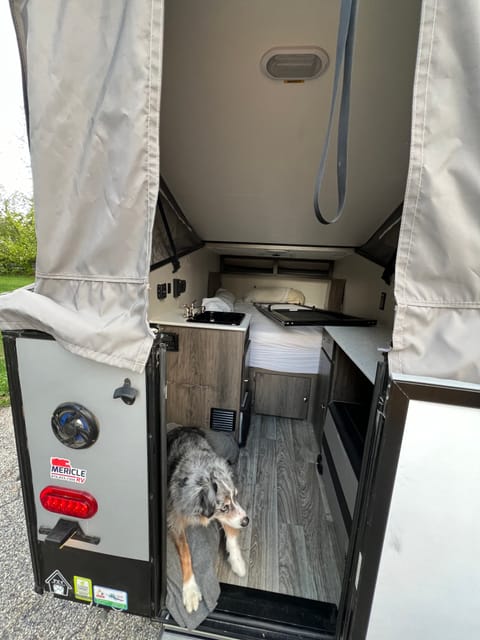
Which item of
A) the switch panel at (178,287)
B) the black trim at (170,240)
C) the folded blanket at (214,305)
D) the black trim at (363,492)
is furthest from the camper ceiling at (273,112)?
the black trim at (363,492)

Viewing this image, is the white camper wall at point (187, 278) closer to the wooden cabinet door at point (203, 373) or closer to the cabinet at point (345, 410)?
the wooden cabinet door at point (203, 373)

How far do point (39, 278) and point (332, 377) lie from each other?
1708mm

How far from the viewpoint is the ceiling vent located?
0.95 meters

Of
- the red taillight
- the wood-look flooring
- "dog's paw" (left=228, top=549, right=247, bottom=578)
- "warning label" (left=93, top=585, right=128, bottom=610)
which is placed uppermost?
the red taillight

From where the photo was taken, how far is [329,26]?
2.84 feet

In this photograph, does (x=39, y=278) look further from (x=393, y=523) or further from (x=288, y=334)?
(x=288, y=334)

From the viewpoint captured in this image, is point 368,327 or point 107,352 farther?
point 368,327

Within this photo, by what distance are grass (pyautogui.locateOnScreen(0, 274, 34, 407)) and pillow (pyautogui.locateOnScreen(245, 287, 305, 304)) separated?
107 inches

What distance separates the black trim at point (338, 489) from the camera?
1127 mm

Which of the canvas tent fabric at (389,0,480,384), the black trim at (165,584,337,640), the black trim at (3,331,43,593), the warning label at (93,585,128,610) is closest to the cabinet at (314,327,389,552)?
the black trim at (165,584,337,640)

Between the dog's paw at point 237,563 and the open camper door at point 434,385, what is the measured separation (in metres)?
0.67

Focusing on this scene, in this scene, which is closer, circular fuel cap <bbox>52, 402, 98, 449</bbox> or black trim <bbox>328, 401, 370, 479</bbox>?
circular fuel cap <bbox>52, 402, 98, 449</bbox>

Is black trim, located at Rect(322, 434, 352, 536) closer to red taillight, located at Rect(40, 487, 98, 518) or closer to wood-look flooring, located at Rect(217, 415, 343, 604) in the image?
wood-look flooring, located at Rect(217, 415, 343, 604)

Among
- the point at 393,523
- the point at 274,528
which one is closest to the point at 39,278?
the point at 393,523
